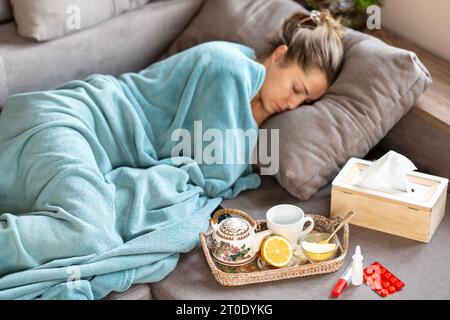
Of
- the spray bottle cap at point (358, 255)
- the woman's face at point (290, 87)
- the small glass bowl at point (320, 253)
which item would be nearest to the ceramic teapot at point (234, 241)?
the small glass bowl at point (320, 253)

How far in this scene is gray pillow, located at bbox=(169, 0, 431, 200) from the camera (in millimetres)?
2092

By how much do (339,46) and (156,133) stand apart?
625 millimetres

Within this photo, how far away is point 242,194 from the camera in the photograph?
84.7 inches

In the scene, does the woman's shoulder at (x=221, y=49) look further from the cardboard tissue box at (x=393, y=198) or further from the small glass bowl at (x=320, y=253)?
the small glass bowl at (x=320, y=253)

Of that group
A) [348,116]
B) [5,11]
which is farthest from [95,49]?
[348,116]

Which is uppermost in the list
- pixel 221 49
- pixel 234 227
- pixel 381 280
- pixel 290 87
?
pixel 221 49

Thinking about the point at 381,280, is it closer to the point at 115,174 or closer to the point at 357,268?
the point at 357,268

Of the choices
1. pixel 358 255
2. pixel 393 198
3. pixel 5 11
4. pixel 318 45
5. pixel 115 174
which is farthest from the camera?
pixel 5 11

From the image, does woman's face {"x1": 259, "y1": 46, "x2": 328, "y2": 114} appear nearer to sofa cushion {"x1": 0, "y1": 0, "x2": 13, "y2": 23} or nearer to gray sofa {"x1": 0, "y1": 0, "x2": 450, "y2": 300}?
gray sofa {"x1": 0, "y1": 0, "x2": 450, "y2": 300}

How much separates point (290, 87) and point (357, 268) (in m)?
0.65

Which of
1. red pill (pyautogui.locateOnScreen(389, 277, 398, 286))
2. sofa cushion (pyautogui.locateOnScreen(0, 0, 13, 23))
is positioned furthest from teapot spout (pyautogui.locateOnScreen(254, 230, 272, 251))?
sofa cushion (pyautogui.locateOnScreen(0, 0, 13, 23))

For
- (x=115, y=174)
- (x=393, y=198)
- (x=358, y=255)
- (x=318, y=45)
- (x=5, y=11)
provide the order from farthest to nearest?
(x=5, y=11) < (x=318, y=45) < (x=115, y=174) < (x=393, y=198) < (x=358, y=255)

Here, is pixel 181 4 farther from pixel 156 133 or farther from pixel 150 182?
pixel 150 182

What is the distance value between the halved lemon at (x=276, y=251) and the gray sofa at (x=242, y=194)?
0.05 meters
